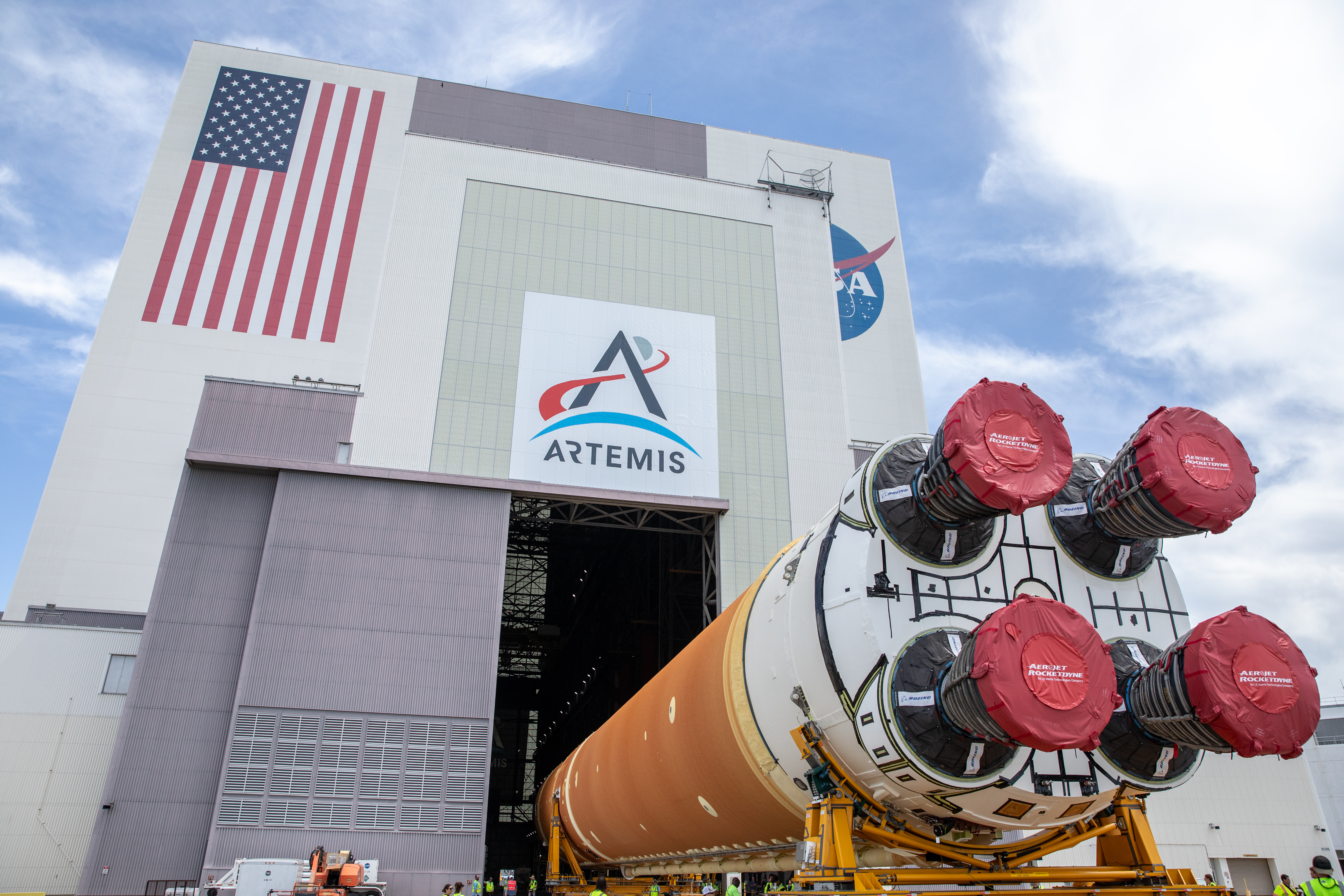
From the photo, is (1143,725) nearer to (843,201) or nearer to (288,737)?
(288,737)

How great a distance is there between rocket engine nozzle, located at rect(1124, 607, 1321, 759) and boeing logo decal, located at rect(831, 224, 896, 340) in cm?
2668

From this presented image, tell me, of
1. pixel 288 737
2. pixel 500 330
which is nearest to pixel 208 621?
pixel 288 737

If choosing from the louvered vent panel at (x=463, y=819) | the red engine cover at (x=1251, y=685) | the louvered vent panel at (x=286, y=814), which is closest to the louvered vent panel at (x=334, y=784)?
the louvered vent panel at (x=286, y=814)

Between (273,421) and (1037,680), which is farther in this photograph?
(273,421)

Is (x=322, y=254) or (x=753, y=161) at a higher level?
(x=753, y=161)

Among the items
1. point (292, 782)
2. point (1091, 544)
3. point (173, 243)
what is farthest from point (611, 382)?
point (1091, 544)

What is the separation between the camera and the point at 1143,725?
552 centimetres

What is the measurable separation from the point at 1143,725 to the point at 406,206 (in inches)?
977

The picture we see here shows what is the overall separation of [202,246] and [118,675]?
43.5 feet

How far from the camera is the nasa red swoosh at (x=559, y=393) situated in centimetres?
2355

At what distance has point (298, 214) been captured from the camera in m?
27.4

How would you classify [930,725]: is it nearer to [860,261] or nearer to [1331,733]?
[860,261]

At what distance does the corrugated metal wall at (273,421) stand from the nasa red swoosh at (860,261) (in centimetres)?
1855

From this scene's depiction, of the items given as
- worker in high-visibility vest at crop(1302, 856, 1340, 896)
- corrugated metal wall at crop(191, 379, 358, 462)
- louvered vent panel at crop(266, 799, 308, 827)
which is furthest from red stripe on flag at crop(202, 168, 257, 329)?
worker in high-visibility vest at crop(1302, 856, 1340, 896)
